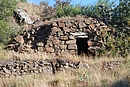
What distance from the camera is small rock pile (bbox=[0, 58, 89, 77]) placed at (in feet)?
47.9

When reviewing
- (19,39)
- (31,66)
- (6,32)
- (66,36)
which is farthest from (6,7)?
(31,66)

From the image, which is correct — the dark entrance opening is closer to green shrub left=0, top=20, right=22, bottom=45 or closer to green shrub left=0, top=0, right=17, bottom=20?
green shrub left=0, top=20, right=22, bottom=45

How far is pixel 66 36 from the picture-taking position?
55.8ft

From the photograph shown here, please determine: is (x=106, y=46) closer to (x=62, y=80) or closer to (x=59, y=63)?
(x=59, y=63)

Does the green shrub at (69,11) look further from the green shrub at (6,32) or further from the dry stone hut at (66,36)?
the green shrub at (6,32)

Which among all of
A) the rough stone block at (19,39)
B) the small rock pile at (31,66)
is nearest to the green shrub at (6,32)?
the rough stone block at (19,39)

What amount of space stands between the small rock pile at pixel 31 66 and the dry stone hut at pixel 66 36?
6.25 feet

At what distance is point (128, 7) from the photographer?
61.1 ft

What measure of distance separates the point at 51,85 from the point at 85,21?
868cm

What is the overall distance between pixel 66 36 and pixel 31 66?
3365 millimetres

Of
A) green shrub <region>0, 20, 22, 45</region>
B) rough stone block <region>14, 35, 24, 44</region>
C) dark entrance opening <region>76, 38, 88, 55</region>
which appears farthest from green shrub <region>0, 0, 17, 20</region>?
dark entrance opening <region>76, 38, 88, 55</region>

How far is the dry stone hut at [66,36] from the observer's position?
16906mm

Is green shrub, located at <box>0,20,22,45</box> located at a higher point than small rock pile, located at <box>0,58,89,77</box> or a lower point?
higher

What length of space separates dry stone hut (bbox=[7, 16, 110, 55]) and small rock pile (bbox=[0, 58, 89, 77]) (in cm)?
191
